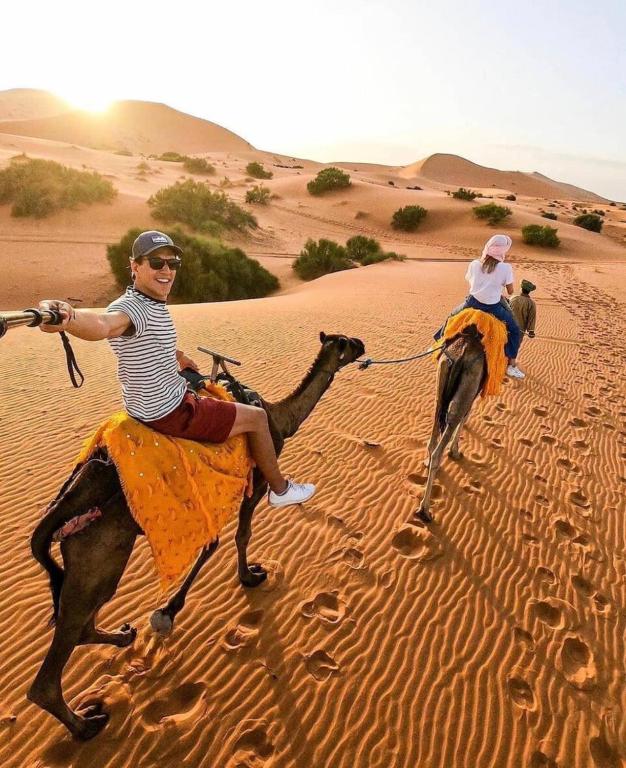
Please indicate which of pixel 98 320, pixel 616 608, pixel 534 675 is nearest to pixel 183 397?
pixel 98 320

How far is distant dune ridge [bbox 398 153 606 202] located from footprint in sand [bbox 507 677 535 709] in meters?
90.5

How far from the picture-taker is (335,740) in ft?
10.4

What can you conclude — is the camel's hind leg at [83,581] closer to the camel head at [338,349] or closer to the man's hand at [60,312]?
the man's hand at [60,312]

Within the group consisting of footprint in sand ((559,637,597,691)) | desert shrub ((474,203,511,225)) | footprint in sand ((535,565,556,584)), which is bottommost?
footprint in sand ((559,637,597,691))

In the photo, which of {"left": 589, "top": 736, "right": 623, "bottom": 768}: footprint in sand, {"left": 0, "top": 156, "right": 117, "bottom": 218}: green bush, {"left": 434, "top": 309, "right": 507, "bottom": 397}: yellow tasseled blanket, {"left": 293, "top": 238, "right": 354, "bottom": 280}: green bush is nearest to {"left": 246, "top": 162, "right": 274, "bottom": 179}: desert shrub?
{"left": 0, "top": 156, "right": 117, "bottom": 218}: green bush

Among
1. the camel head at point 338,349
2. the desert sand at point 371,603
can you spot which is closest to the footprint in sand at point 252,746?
Result: the desert sand at point 371,603

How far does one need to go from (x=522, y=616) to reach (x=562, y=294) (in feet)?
65.3

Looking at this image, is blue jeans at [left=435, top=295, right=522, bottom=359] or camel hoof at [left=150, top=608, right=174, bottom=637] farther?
blue jeans at [left=435, top=295, right=522, bottom=359]

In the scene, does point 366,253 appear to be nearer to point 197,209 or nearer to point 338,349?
point 197,209

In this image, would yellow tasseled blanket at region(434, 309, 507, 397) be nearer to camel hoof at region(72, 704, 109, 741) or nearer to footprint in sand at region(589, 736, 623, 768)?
footprint in sand at region(589, 736, 623, 768)

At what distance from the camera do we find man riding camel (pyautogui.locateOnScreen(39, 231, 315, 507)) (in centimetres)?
227

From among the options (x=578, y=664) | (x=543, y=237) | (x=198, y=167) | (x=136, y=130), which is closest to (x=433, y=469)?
(x=578, y=664)

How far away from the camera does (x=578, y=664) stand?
3.77 m

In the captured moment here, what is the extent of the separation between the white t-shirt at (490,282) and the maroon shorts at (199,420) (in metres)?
4.00
